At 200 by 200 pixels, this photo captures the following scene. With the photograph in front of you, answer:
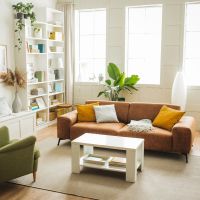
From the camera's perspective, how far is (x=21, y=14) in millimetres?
5379

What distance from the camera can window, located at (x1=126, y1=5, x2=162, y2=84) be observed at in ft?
20.8

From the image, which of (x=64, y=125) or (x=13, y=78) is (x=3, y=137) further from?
(x=13, y=78)

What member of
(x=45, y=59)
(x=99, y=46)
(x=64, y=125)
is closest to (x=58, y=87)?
(x=45, y=59)

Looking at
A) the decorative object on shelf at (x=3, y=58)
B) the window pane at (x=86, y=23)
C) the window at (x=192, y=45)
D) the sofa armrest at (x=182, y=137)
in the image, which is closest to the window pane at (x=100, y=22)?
the window pane at (x=86, y=23)

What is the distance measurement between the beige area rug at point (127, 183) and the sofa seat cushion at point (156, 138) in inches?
6.8

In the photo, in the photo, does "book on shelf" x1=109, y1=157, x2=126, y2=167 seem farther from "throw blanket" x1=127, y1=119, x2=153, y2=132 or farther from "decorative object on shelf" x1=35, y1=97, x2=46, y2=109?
"decorative object on shelf" x1=35, y1=97, x2=46, y2=109

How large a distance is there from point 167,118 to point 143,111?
1.88 feet

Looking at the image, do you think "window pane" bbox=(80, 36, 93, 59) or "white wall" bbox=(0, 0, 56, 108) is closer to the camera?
"white wall" bbox=(0, 0, 56, 108)

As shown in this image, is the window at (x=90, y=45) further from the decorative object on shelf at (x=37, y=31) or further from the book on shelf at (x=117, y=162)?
the book on shelf at (x=117, y=162)

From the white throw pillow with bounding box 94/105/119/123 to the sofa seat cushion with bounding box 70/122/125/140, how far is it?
0.14 m

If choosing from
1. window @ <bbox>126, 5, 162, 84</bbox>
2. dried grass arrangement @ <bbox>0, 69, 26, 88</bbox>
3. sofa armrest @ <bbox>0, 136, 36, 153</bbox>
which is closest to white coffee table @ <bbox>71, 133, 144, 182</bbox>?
sofa armrest @ <bbox>0, 136, 36, 153</bbox>

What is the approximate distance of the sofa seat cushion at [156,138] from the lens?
4.28 meters

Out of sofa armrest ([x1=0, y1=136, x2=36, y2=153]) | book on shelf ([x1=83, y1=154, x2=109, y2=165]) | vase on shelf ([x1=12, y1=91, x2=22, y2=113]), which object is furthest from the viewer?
vase on shelf ([x1=12, y1=91, x2=22, y2=113])

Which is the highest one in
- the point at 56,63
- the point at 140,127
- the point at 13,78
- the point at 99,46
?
the point at 99,46
